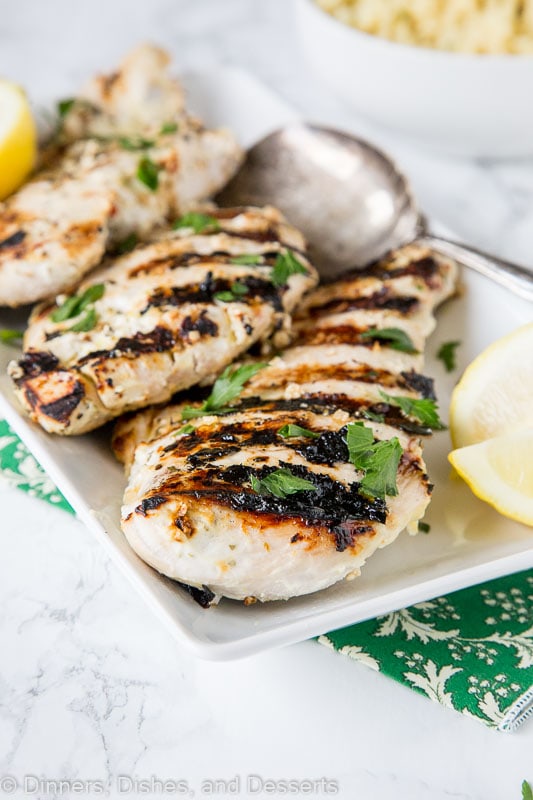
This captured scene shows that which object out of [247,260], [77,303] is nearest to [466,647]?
[247,260]

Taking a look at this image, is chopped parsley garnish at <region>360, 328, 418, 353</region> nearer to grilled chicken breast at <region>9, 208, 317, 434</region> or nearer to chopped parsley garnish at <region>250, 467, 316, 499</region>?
grilled chicken breast at <region>9, 208, 317, 434</region>

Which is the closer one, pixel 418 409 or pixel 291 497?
pixel 291 497

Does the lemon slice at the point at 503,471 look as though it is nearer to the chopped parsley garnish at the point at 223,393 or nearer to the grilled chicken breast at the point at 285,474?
the grilled chicken breast at the point at 285,474

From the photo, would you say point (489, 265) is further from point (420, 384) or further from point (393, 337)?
point (420, 384)

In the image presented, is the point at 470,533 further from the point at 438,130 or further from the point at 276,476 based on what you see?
the point at 438,130

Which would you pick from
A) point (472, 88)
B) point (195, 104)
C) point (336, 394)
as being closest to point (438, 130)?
point (472, 88)

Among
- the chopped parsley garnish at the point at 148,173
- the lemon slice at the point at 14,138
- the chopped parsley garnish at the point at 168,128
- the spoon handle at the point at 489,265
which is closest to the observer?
the spoon handle at the point at 489,265

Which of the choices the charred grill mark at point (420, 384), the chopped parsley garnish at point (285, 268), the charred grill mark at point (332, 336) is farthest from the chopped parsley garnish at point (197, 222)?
the charred grill mark at point (420, 384)
